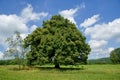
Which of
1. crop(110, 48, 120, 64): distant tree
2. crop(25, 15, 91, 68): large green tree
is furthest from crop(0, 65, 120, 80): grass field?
crop(110, 48, 120, 64): distant tree

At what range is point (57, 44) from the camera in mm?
55219

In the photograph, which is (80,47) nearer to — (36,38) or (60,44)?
(60,44)

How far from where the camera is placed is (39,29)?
61.1 metres

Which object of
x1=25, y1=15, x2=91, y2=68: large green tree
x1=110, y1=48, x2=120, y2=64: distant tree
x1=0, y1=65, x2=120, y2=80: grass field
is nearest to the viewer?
x1=0, y1=65, x2=120, y2=80: grass field

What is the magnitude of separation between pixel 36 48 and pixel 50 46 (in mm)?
5111

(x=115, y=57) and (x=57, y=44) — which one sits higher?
(x=115, y=57)

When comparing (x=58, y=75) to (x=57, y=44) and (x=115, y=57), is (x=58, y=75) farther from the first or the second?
(x=115, y=57)

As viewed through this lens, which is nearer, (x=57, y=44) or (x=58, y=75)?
(x=58, y=75)

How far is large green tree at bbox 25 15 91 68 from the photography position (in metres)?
54.6

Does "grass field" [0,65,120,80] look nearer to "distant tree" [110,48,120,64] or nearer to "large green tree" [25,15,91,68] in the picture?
"large green tree" [25,15,91,68]

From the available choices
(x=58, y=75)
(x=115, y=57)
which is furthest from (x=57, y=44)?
(x=115, y=57)

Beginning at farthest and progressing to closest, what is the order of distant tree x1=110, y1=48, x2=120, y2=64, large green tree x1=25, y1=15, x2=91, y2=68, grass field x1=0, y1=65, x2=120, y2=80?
distant tree x1=110, y1=48, x2=120, y2=64, large green tree x1=25, y1=15, x2=91, y2=68, grass field x1=0, y1=65, x2=120, y2=80

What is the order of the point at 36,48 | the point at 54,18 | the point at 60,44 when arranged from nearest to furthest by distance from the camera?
the point at 60,44
the point at 36,48
the point at 54,18

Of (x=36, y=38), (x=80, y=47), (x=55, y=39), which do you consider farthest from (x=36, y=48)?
(x=80, y=47)
